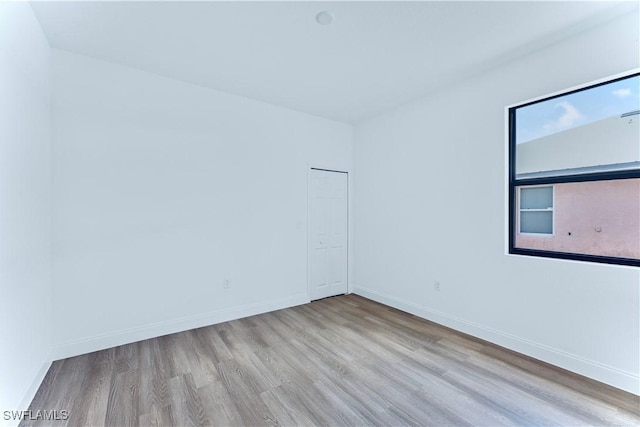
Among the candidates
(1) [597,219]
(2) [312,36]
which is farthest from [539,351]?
(2) [312,36]

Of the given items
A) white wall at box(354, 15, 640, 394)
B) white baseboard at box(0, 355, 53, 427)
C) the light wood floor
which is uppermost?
white wall at box(354, 15, 640, 394)

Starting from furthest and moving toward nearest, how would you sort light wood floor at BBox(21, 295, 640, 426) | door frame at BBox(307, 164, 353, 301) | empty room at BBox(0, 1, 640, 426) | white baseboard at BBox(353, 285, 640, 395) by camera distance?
door frame at BBox(307, 164, 353, 301)
white baseboard at BBox(353, 285, 640, 395)
empty room at BBox(0, 1, 640, 426)
light wood floor at BBox(21, 295, 640, 426)

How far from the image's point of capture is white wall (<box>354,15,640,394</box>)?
85.5 inches

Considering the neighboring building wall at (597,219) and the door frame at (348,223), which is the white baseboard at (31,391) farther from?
the neighboring building wall at (597,219)

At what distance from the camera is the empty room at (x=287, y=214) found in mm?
1959

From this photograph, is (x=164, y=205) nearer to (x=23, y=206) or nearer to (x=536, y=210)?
(x=23, y=206)

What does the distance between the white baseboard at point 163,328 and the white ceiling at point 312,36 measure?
2.76 meters

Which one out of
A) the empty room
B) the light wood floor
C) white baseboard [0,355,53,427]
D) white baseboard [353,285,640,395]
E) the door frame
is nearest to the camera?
white baseboard [0,355,53,427]

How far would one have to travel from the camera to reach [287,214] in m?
3.97

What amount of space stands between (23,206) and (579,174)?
173 inches

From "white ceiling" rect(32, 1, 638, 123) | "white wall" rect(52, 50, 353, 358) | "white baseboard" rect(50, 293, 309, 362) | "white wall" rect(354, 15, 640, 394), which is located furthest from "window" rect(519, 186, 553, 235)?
"white baseboard" rect(50, 293, 309, 362)

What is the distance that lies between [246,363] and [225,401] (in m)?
0.49

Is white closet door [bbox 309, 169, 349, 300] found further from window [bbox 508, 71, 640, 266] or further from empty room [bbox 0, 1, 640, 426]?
Answer: window [bbox 508, 71, 640, 266]

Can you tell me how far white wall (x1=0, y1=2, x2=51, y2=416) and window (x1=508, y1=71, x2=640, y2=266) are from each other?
406 cm
